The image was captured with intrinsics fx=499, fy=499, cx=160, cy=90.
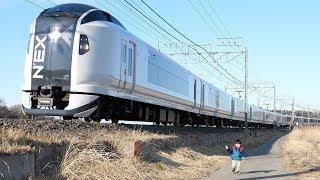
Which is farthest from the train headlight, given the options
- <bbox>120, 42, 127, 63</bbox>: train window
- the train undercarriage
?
<bbox>120, 42, 127, 63</bbox>: train window

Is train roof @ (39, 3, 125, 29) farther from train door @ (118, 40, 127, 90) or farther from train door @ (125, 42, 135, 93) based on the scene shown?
train door @ (125, 42, 135, 93)

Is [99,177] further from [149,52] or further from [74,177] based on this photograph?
[149,52]

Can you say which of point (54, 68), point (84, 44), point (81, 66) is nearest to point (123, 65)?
point (84, 44)

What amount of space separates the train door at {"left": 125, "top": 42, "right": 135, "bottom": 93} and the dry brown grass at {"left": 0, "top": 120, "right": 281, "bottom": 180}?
1464 mm

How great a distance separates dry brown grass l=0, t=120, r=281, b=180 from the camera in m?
8.78

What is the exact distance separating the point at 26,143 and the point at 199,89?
71.8ft

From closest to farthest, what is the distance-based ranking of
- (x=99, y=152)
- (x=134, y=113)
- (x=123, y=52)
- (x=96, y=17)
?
1. (x=99, y=152)
2. (x=96, y=17)
3. (x=123, y=52)
4. (x=134, y=113)

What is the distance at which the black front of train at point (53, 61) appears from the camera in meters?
12.9

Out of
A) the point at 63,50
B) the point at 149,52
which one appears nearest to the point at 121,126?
the point at 63,50

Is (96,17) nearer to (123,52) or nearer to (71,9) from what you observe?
(71,9)

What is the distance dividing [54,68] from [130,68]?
9.51ft

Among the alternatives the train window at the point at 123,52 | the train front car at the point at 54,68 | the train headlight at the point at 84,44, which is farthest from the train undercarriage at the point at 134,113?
the train headlight at the point at 84,44

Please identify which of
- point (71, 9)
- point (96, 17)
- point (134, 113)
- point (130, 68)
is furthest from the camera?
point (134, 113)

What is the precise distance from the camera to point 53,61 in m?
13.1
